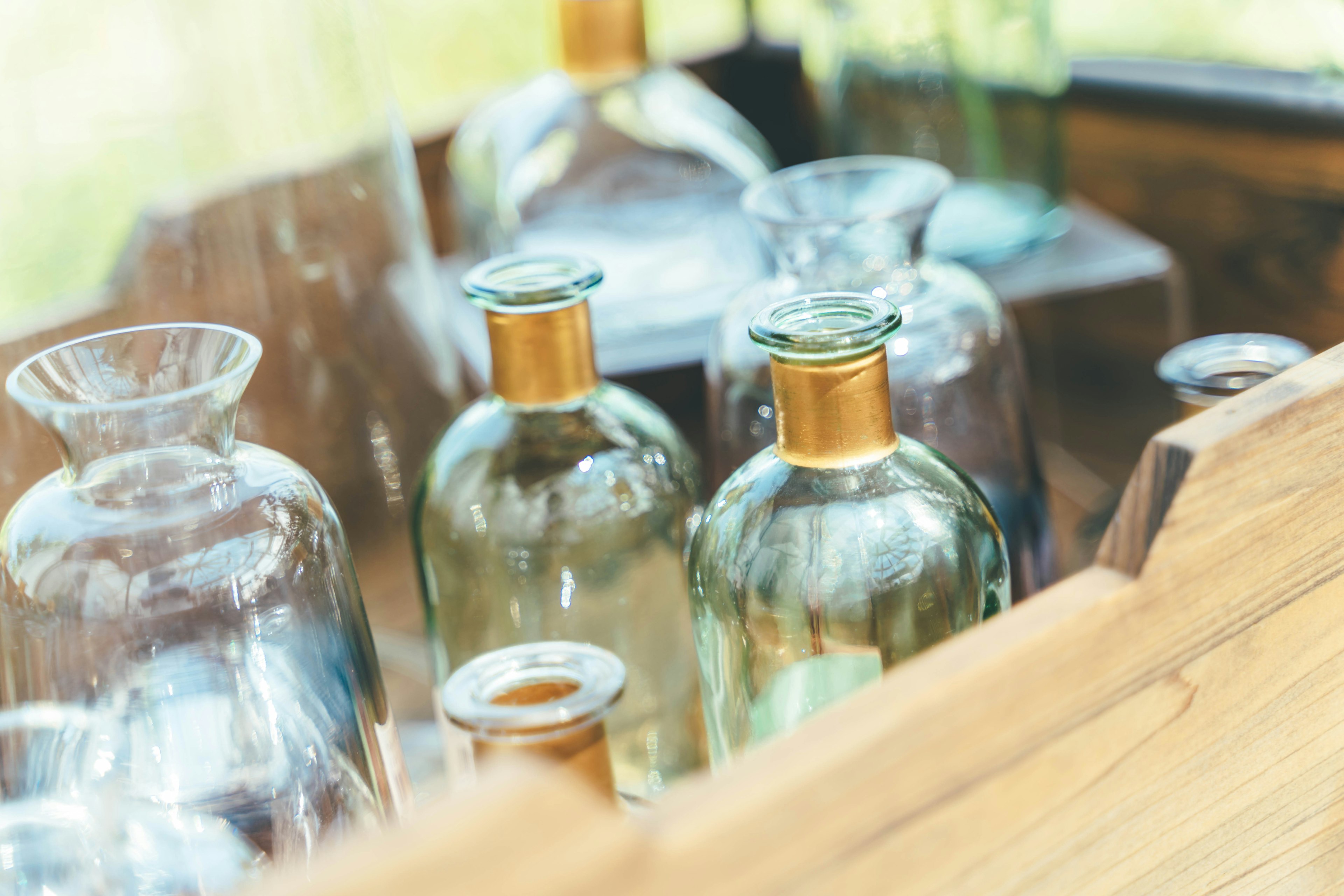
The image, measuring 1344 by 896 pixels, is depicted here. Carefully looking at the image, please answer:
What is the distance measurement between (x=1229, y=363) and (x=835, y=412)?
0.19 meters

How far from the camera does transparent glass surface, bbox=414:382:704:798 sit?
41cm

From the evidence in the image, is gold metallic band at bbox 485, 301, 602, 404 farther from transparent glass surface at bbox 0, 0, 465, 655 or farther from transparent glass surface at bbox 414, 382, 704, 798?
transparent glass surface at bbox 0, 0, 465, 655

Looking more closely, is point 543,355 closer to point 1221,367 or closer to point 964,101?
point 1221,367

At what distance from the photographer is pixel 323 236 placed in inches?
20.8

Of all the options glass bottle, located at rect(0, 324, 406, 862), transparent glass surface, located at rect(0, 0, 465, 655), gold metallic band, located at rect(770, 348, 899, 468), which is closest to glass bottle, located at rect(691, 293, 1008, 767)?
gold metallic band, located at rect(770, 348, 899, 468)

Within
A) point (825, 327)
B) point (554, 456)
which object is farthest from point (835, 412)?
point (554, 456)

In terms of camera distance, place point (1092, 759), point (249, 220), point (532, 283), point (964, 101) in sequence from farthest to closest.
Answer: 1. point (964, 101)
2. point (249, 220)
3. point (532, 283)
4. point (1092, 759)

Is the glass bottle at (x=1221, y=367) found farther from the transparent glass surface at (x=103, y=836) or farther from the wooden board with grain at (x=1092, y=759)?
the transparent glass surface at (x=103, y=836)

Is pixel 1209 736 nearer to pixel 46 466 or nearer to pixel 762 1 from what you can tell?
pixel 46 466

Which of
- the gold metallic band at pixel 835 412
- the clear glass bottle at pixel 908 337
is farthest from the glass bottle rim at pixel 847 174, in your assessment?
the gold metallic band at pixel 835 412

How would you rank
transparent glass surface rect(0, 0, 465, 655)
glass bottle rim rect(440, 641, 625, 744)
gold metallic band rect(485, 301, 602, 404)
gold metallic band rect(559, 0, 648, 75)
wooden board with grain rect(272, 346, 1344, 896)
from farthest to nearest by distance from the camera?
1. gold metallic band rect(559, 0, 648, 75)
2. transparent glass surface rect(0, 0, 465, 655)
3. gold metallic band rect(485, 301, 602, 404)
4. glass bottle rim rect(440, 641, 625, 744)
5. wooden board with grain rect(272, 346, 1344, 896)

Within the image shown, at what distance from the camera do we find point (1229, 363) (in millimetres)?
430

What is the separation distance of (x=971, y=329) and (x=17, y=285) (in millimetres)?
370

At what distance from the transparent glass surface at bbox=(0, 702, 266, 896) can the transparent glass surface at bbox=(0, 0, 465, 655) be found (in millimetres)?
153
